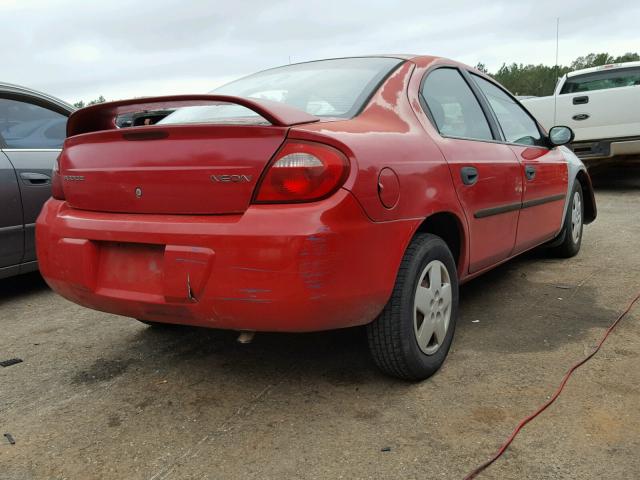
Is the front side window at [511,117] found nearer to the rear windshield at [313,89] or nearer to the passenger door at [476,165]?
the passenger door at [476,165]

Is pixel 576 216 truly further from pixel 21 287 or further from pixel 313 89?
pixel 21 287

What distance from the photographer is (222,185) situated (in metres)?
2.11

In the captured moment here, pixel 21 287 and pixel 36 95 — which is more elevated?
pixel 36 95

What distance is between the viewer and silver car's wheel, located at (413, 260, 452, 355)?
8.11 ft

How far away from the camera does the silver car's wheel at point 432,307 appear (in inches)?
97.3

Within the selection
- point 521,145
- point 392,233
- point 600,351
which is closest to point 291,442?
point 392,233

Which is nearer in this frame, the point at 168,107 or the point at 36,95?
the point at 168,107

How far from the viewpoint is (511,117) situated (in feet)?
12.6

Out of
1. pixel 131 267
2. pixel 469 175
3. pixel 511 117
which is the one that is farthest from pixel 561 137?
pixel 131 267

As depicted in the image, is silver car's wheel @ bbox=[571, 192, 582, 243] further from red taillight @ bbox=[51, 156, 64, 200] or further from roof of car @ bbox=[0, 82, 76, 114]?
roof of car @ bbox=[0, 82, 76, 114]

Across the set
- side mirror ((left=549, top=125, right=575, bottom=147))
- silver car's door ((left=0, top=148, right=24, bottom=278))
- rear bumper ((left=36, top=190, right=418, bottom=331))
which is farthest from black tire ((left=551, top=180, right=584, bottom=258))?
silver car's door ((left=0, top=148, right=24, bottom=278))

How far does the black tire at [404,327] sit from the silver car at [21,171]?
2699 mm

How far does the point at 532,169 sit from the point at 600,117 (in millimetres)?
4984

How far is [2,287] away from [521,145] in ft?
12.5
